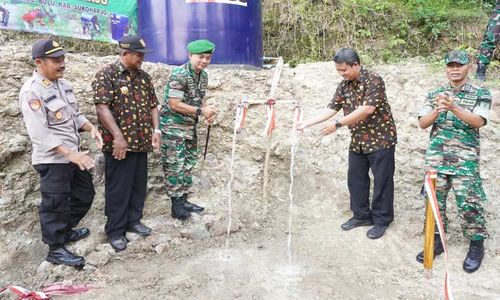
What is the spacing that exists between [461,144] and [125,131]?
2.65 m

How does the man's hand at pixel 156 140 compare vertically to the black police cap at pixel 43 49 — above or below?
below

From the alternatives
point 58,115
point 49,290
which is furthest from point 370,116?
point 49,290

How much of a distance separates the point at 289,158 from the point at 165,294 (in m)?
2.41

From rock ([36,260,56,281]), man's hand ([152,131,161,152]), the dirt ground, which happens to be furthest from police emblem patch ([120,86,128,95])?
rock ([36,260,56,281])

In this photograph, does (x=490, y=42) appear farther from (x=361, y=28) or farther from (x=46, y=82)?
(x=46, y=82)

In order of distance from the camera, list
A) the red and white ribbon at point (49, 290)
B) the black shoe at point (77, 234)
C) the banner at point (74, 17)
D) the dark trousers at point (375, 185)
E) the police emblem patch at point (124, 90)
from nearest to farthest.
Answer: the red and white ribbon at point (49, 290), the police emblem patch at point (124, 90), the black shoe at point (77, 234), the dark trousers at point (375, 185), the banner at point (74, 17)

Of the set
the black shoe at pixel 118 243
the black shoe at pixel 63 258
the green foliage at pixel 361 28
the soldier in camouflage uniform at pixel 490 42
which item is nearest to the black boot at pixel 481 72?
the soldier in camouflage uniform at pixel 490 42

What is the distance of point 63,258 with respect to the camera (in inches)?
126

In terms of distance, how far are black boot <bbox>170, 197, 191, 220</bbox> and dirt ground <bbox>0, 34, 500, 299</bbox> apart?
81 mm

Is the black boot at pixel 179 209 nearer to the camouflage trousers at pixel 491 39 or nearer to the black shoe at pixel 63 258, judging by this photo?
the black shoe at pixel 63 258

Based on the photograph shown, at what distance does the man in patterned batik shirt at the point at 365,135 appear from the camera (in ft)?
11.7

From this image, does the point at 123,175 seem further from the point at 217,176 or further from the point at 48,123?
the point at 217,176

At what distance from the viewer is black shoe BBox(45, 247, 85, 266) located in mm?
3191

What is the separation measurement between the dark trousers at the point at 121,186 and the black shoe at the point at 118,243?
34 millimetres
